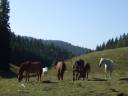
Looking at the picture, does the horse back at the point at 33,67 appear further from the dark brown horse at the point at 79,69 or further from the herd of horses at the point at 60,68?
the dark brown horse at the point at 79,69

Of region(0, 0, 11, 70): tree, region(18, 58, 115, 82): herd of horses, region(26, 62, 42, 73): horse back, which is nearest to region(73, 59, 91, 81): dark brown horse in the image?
region(18, 58, 115, 82): herd of horses

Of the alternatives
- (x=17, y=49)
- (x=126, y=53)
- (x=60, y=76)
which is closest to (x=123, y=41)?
(x=17, y=49)

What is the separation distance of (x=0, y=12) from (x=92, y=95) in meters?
75.2

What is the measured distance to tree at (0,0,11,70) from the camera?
9269cm

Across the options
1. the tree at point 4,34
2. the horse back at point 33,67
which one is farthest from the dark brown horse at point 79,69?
the tree at point 4,34

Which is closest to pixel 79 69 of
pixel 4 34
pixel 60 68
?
pixel 60 68

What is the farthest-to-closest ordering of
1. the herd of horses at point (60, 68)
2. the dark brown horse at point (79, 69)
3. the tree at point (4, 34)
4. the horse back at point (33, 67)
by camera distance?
the tree at point (4, 34) < the dark brown horse at point (79, 69) < the herd of horses at point (60, 68) < the horse back at point (33, 67)

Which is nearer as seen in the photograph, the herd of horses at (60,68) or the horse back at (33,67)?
the horse back at (33,67)

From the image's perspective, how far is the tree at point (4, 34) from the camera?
92688 millimetres

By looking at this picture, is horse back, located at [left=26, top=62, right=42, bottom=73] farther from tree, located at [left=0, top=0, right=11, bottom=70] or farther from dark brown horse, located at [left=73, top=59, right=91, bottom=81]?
tree, located at [left=0, top=0, right=11, bottom=70]

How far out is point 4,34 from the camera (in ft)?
314

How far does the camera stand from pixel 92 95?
26.2 metres

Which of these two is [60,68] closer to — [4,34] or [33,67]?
[33,67]

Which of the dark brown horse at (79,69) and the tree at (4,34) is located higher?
→ the tree at (4,34)
